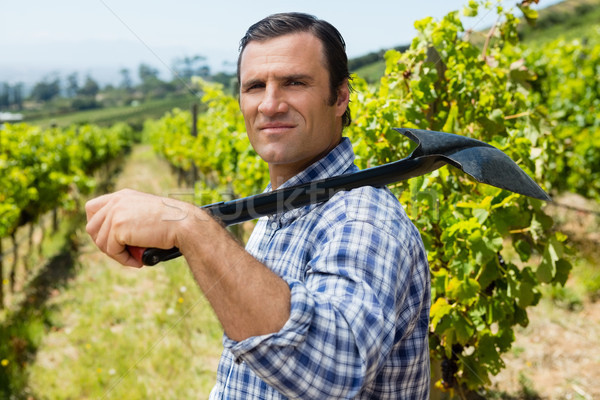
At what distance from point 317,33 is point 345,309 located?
0.84 m

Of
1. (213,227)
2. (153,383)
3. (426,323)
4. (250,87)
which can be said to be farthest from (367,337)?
(153,383)

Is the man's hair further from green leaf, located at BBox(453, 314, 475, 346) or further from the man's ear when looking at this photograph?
green leaf, located at BBox(453, 314, 475, 346)

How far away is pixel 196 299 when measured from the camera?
6613 mm

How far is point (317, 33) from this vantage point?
1380 mm

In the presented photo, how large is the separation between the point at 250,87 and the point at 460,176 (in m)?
1.57

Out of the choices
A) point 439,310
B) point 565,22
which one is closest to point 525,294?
point 439,310

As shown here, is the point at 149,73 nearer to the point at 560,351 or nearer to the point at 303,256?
the point at 560,351

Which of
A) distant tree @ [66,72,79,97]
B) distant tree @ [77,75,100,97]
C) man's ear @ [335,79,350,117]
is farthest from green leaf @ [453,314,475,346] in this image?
distant tree @ [66,72,79,97]

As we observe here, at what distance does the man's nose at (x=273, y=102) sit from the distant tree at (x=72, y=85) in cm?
11559

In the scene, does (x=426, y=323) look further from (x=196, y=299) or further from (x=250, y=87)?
(x=196, y=299)

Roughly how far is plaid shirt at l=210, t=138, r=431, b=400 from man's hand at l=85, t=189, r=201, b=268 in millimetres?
236

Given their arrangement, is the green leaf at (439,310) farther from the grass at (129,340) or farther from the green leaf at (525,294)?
the grass at (129,340)

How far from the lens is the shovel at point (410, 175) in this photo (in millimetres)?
1207

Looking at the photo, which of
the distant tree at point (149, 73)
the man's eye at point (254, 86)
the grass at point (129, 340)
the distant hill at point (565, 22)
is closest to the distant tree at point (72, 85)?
the distant hill at point (565, 22)
